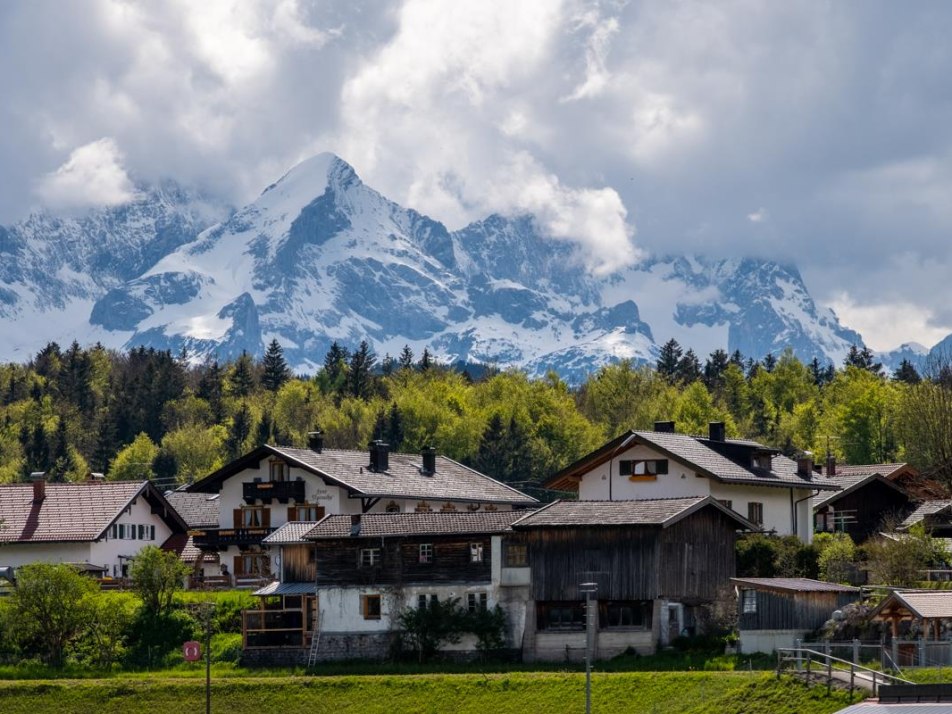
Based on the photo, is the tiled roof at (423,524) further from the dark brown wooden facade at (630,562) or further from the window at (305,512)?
the window at (305,512)

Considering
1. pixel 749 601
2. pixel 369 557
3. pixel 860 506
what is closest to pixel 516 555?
pixel 369 557

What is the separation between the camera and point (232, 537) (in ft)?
342

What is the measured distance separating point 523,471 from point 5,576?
73.5 m

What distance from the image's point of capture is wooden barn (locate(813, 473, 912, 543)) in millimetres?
104750

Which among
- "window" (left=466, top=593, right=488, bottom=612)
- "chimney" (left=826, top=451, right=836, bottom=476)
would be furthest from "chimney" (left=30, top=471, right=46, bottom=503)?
"chimney" (left=826, top=451, right=836, bottom=476)

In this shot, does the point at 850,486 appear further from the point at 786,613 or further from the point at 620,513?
the point at 786,613

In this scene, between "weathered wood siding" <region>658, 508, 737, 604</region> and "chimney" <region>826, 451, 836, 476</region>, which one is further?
"chimney" <region>826, 451, 836, 476</region>

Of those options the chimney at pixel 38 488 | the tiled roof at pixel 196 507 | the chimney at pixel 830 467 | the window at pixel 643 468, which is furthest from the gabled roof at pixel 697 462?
the chimney at pixel 38 488

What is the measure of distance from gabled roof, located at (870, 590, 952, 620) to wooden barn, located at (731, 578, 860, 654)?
4.52 m

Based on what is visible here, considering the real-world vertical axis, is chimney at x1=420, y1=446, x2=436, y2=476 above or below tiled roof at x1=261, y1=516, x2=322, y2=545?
above

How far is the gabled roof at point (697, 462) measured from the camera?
93.0 m

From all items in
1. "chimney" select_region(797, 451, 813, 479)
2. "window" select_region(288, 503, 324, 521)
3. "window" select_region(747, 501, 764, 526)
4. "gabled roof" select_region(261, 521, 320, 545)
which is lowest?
"gabled roof" select_region(261, 521, 320, 545)

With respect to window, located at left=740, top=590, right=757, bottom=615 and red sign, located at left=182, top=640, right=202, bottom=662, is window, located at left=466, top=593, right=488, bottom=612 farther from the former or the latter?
red sign, located at left=182, top=640, right=202, bottom=662

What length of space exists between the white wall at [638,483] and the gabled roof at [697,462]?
0.38m
